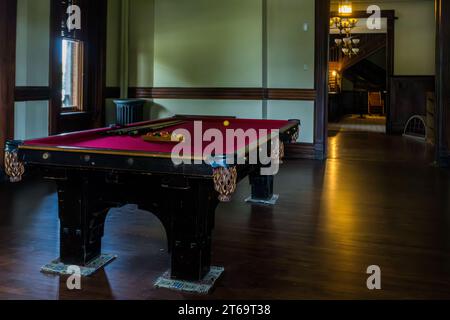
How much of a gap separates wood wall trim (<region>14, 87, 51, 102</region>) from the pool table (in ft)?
9.06

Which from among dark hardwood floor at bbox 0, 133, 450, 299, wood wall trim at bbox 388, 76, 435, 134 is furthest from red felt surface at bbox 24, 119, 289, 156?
wood wall trim at bbox 388, 76, 435, 134

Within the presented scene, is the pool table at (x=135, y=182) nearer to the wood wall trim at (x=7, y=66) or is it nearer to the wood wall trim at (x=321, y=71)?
the wood wall trim at (x=7, y=66)

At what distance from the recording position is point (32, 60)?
5.37m

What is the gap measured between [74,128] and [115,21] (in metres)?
2.02

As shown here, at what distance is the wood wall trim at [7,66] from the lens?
191 inches

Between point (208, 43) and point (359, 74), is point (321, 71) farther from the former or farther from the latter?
point (359, 74)

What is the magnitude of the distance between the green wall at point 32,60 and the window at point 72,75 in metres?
0.69

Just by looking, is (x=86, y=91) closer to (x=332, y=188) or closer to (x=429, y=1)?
(x=332, y=188)

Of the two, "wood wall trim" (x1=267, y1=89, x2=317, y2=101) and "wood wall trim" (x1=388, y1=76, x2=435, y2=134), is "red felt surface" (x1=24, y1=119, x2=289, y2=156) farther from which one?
"wood wall trim" (x1=388, y1=76, x2=435, y2=134)

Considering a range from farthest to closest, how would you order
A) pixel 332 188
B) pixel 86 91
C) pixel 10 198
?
pixel 86 91 → pixel 332 188 → pixel 10 198

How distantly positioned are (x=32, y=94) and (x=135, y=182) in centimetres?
353

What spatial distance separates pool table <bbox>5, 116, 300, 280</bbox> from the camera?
2.18m

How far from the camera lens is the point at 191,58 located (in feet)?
24.2
